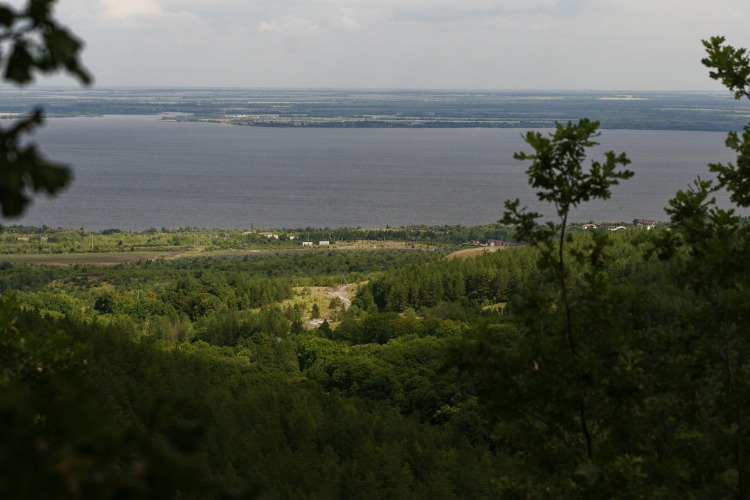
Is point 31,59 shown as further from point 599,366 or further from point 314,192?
point 314,192

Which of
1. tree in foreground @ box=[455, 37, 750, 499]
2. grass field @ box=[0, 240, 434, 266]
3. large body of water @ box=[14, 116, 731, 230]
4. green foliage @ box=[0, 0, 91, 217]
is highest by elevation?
green foliage @ box=[0, 0, 91, 217]

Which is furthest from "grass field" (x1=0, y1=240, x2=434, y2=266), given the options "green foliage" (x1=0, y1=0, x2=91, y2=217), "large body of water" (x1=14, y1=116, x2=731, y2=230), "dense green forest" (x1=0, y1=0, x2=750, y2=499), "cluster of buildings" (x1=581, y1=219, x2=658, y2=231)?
"green foliage" (x1=0, y1=0, x2=91, y2=217)

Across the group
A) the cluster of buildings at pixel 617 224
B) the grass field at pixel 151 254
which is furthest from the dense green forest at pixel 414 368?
the cluster of buildings at pixel 617 224

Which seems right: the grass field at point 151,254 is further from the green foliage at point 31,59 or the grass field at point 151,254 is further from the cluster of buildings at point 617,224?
the green foliage at point 31,59

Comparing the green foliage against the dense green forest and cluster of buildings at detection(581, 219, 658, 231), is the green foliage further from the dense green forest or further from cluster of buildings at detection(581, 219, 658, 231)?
cluster of buildings at detection(581, 219, 658, 231)

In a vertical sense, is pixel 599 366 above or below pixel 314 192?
above

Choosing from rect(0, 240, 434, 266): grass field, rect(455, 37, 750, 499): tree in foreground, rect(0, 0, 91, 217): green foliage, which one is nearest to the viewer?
rect(0, 0, 91, 217): green foliage

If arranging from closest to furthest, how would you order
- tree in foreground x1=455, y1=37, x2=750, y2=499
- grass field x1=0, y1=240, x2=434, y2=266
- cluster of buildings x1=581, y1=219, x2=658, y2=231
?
tree in foreground x1=455, y1=37, x2=750, y2=499 < grass field x1=0, y1=240, x2=434, y2=266 < cluster of buildings x1=581, y1=219, x2=658, y2=231

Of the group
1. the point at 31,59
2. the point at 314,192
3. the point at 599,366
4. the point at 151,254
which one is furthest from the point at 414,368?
the point at 314,192
